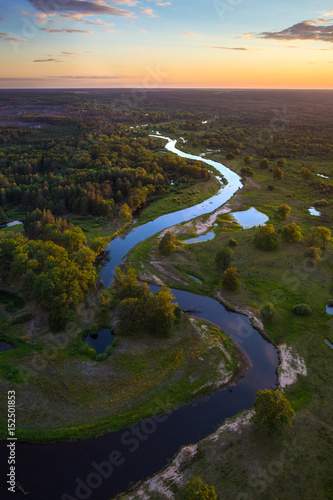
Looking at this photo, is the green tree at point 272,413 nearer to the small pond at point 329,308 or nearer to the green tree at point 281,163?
the small pond at point 329,308

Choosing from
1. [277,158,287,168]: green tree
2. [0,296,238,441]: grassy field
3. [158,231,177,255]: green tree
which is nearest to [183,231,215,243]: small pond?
[158,231,177,255]: green tree

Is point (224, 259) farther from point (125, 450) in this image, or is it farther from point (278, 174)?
point (278, 174)

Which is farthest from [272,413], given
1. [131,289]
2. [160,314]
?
[131,289]

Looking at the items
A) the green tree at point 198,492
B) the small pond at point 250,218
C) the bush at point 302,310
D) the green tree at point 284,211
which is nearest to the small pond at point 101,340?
the green tree at point 198,492

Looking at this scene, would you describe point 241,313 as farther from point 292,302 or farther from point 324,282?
point 324,282

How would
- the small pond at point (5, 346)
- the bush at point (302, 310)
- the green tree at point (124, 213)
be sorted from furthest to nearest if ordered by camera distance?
1. the green tree at point (124, 213)
2. the bush at point (302, 310)
3. the small pond at point (5, 346)

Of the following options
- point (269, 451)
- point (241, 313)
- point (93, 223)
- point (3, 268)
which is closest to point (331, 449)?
point (269, 451)
